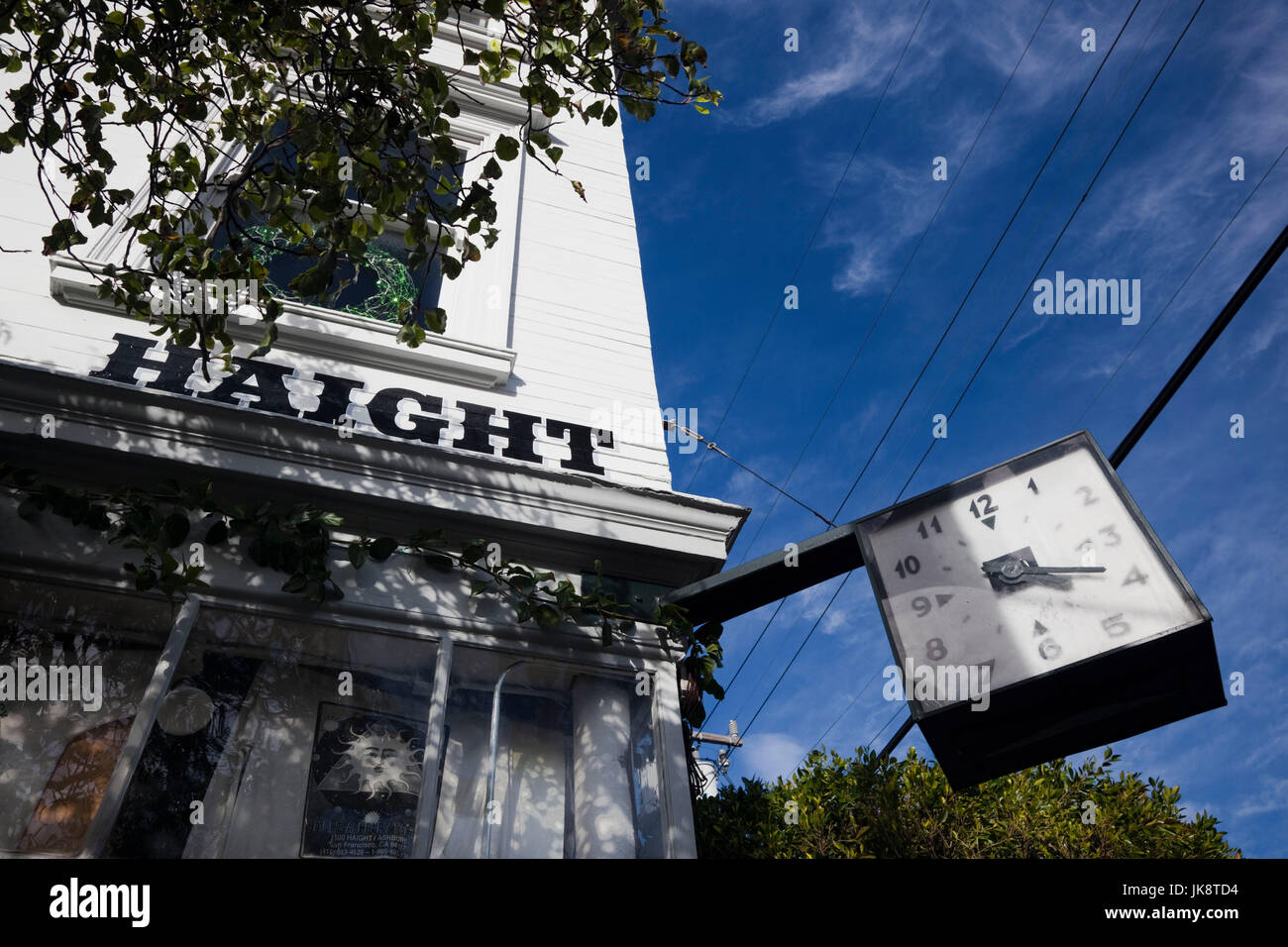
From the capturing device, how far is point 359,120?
509cm

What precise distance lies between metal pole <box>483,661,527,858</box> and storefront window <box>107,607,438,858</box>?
334 millimetres

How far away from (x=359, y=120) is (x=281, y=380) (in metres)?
1.83

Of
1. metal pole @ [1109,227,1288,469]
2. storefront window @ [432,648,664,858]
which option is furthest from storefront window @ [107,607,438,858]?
metal pole @ [1109,227,1288,469]

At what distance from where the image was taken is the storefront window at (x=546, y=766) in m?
4.64

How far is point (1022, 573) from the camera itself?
15.2 feet

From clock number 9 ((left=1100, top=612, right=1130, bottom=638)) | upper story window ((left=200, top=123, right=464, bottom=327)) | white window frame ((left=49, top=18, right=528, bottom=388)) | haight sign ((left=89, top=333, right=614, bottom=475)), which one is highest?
upper story window ((left=200, top=123, right=464, bottom=327))

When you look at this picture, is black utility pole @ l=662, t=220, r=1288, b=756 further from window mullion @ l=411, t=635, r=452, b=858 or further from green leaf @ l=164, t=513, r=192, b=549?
green leaf @ l=164, t=513, r=192, b=549

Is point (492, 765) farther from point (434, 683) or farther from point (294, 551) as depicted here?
point (294, 551)

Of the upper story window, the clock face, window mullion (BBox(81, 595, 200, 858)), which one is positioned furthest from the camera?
the upper story window

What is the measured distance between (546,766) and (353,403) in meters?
2.68

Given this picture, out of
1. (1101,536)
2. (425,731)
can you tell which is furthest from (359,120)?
(1101,536)

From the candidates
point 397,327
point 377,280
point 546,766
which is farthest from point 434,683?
point 377,280

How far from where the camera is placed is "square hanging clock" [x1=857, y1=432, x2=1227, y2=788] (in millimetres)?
4086
